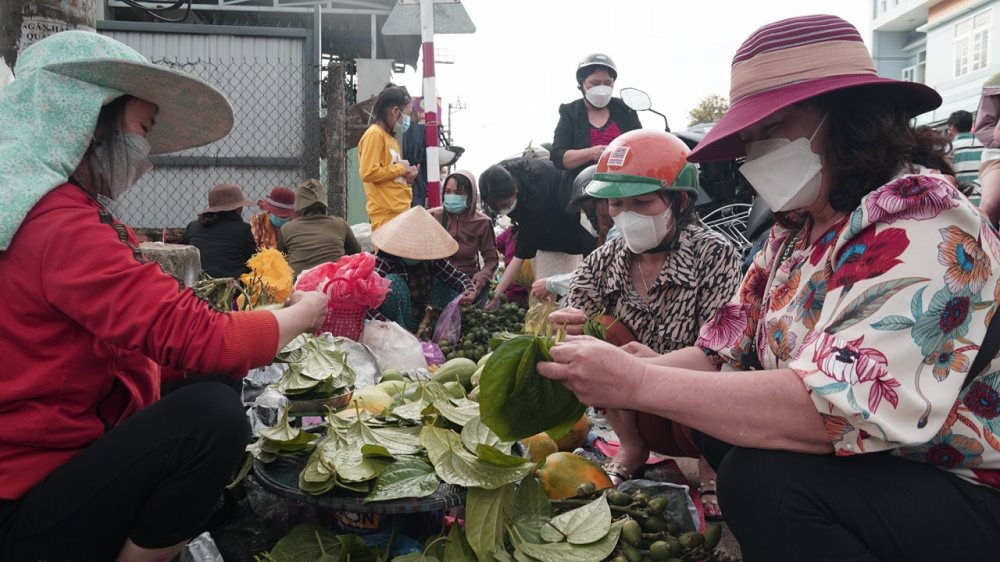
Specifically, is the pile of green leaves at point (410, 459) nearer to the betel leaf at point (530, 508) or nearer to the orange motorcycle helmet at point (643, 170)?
the betel leaf at point (530, 508)

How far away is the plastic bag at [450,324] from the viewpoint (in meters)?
4.88

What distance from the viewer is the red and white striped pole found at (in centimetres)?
675

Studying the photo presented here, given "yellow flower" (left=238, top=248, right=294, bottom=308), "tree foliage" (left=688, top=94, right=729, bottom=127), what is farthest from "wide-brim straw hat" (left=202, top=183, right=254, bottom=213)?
"tree foliage" (left=688, top=94, right=729, bottom=127)

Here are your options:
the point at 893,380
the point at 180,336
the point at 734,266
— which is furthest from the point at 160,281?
the point at 734,266

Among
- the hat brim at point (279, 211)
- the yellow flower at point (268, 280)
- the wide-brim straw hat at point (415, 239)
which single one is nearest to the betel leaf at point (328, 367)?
the yellow flower at point (268, 280)

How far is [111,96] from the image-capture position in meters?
1.73

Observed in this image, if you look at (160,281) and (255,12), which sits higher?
(255,12)

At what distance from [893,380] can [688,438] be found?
49.1 inches

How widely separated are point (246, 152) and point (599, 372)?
722cm

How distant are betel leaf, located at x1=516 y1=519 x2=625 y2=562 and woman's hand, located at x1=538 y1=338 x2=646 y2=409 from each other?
45 centimetres

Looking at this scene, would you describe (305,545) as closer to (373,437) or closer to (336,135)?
(373,437)

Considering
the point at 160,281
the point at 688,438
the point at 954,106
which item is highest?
the point at 954,106

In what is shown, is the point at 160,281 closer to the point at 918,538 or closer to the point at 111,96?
the point at 111,96

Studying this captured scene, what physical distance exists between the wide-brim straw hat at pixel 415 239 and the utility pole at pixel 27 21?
215cm
